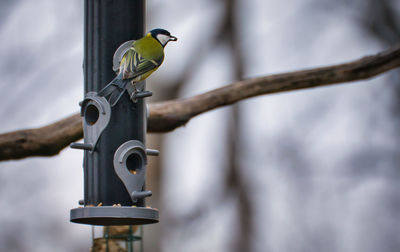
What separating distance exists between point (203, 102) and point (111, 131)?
4.24ft

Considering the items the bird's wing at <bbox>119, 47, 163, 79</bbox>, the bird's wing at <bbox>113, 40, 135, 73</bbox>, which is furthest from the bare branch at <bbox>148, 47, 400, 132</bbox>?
the bird's wing at <bbox>119, 47, 163, 79</bbox>

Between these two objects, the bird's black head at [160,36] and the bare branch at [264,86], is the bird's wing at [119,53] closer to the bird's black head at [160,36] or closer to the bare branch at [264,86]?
the bird's black head at [160,36]

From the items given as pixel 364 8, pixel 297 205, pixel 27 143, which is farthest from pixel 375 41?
pixel 27 143

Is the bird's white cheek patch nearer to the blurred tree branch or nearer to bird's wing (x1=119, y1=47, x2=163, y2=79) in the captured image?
bird's wing (x1=119, y1=47, x2=163, y2=79)

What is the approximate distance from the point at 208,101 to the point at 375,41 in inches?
191

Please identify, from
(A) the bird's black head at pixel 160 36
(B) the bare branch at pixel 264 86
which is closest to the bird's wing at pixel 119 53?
(A) the bird's black head at pixel 160 36

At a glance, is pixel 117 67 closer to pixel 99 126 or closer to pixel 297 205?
pixel 99 126

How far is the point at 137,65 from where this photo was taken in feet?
12.1

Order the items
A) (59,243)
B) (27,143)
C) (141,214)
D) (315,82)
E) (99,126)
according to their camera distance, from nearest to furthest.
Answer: (141,214) → (99,126) → (27,143) → (315,82) → (59,243)

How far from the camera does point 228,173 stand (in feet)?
28.2

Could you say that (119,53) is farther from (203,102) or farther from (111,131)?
(203,102)

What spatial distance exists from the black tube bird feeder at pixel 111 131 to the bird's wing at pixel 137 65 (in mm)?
120

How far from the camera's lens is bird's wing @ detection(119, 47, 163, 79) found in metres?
3.70

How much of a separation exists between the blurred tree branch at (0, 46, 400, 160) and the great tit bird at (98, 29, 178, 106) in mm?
973
